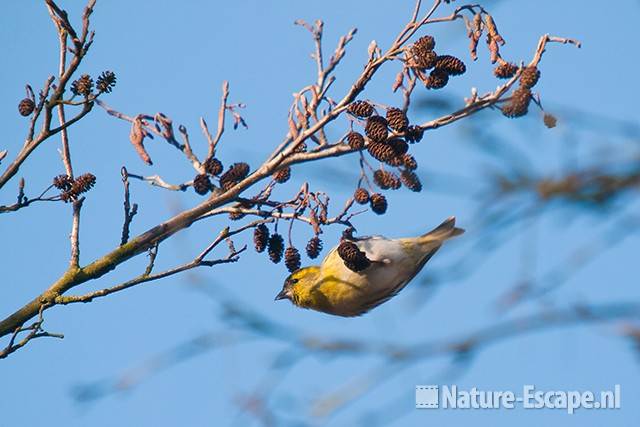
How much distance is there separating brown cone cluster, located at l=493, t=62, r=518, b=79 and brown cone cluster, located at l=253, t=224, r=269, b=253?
3.59 ft

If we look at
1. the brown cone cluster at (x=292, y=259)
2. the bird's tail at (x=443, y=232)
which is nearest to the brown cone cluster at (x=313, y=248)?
the brown cone cluster at (x=292, y=259)

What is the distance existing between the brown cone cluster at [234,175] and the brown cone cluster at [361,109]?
46 centimetres

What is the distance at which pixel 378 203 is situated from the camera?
155 inches

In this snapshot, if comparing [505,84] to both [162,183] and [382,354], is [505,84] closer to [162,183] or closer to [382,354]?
[162,183]

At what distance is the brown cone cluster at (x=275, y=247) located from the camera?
403 centimetres

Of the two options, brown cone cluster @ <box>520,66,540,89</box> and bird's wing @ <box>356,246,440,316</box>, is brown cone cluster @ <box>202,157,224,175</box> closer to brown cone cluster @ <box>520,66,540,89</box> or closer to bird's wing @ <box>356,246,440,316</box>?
brown cone cluster @ <box>520,66,540,89</box>

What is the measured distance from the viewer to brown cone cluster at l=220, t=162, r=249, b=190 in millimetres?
3764

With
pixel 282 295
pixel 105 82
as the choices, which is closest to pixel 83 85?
pixel 105 82

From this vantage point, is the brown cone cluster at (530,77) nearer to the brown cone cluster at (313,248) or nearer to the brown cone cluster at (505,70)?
the brown cone cluster at (505,70)

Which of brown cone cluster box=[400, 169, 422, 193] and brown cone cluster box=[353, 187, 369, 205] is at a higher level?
brown cone cluster box=[353, 187, 369, 205]

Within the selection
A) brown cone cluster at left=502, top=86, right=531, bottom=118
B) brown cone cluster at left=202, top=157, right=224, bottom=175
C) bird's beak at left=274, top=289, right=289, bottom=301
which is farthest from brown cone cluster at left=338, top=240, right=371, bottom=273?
brown cone cluster at left=502, top=86, right=531, bottom=118

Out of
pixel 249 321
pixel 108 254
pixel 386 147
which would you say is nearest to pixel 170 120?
pixel 108 254

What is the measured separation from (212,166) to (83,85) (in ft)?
1.87

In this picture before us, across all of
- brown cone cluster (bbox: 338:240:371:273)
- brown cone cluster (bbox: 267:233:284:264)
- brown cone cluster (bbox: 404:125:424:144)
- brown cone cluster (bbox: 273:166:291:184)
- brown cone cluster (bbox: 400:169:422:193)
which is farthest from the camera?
brown cone cluster (bbox: 338:240:371:273)
